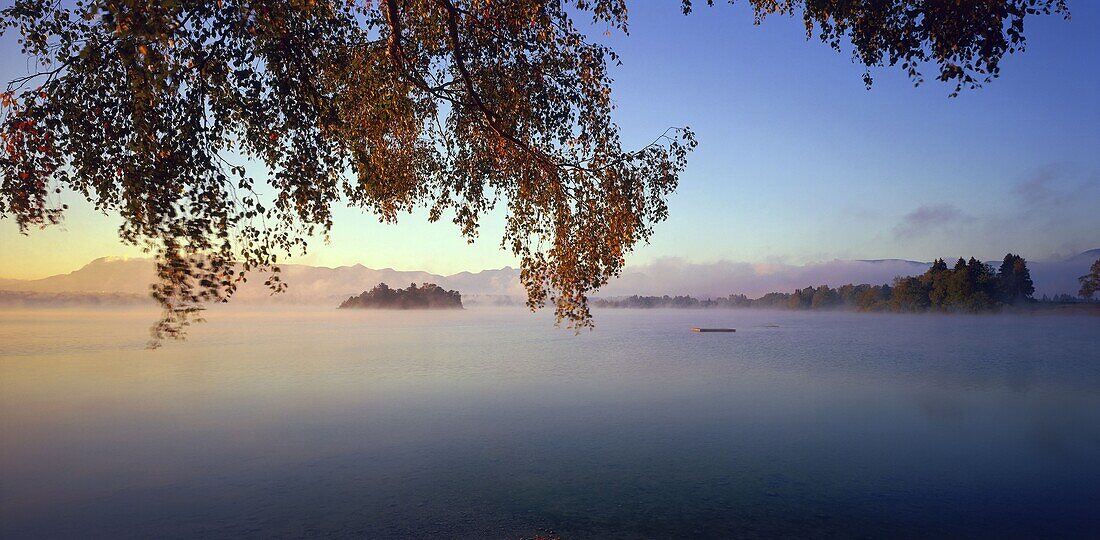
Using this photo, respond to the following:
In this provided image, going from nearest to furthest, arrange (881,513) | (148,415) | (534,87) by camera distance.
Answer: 1. (534,87)
2. (881,513)
3. (148,415)

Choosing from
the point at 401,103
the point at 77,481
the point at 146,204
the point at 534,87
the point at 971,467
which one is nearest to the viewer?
the point at 146,204

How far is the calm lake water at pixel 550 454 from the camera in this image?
15.0m

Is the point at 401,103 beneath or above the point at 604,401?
above

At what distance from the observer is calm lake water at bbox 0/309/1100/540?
49.4 ft

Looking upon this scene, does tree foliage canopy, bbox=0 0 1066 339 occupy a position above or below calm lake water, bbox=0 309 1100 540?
above

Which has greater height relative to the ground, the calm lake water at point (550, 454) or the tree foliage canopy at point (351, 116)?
the tree foliage canopy at point (351, 116)

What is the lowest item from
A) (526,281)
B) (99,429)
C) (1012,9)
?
(99,429)

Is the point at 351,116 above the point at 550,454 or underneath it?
above

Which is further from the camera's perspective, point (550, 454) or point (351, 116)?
point (550, 454)

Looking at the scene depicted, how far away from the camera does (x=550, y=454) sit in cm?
2147

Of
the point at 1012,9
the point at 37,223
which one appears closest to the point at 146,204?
the point at 37,223

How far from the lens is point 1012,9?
10.9 metres

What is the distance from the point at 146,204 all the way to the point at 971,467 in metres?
24.0

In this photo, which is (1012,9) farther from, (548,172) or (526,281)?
(526,281)
